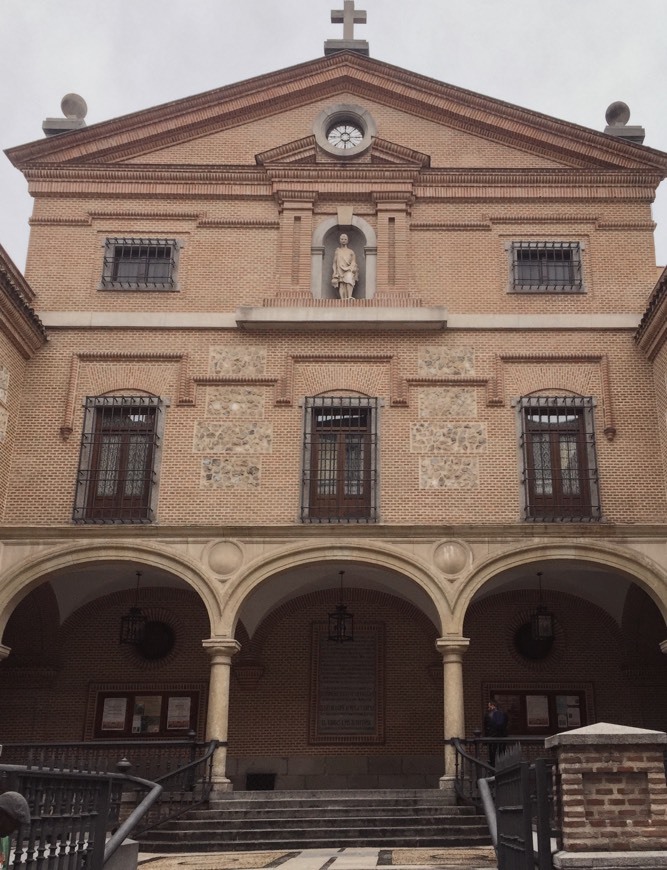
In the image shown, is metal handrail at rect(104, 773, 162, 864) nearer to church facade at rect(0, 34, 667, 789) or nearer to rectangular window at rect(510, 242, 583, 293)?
church facade at rect(0, 34, 667, 789)

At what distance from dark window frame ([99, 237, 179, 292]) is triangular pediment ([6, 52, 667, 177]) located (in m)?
1.76

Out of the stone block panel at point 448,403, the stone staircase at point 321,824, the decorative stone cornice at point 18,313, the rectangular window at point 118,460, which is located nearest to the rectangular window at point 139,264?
the decorative stone cornice at point 18,313

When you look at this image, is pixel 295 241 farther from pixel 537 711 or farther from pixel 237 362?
pixel 537 711

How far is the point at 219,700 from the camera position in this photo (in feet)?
46.6

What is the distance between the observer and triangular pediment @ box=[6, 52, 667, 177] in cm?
1759

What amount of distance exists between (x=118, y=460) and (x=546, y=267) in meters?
8.31

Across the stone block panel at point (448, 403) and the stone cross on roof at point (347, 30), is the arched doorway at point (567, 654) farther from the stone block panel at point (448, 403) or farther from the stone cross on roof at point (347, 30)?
the stone cross on roof at point (347, 30)

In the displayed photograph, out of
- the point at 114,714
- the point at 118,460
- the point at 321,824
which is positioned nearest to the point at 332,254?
the point at 118,460

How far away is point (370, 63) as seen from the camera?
18.3 meters

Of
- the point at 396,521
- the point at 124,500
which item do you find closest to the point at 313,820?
the point at 396,521

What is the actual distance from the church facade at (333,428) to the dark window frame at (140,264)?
0.15 feet

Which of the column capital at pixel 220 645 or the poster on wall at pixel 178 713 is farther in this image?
the poster on wall at pixel 178 713

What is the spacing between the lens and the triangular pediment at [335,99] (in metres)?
17.6

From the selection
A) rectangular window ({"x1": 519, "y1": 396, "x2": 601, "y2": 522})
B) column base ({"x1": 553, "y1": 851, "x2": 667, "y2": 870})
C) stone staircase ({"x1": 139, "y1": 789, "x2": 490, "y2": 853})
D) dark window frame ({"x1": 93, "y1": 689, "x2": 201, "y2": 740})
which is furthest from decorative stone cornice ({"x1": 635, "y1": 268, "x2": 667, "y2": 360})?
column base ({"x1": 553, "y1": 851, "x2": 667, "y2": 870})
